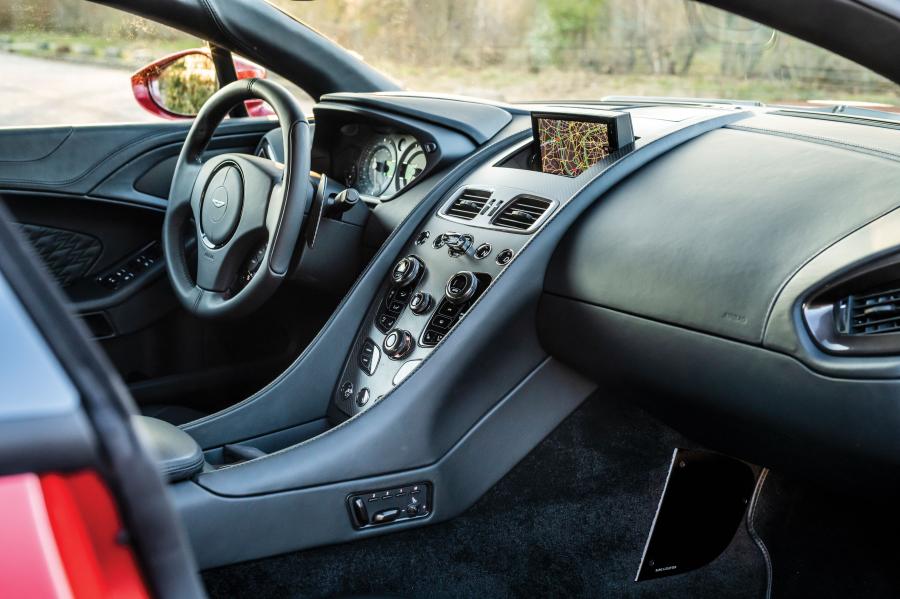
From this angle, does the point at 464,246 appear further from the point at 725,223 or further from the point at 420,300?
the point at 725,223

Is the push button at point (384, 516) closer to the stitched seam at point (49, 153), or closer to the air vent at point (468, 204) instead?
the air vent at point (468, 204)

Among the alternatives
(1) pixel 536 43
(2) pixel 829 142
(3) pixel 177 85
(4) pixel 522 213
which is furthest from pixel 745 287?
(1) pixel 536 43

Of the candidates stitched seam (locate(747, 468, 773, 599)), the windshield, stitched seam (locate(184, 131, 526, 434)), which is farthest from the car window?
the windshield

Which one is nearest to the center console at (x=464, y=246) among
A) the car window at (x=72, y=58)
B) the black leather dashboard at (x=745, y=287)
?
the black leather dashboard at (x=745, y=287)

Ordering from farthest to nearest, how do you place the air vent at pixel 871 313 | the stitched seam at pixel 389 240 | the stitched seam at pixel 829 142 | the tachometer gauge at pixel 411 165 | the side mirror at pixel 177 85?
the side mirror at pixel 177 85 < the tachometer gauge at pixel 411 165 < the stitched seam at pixel 389 240 < the stitched seam at pixel 829 142 < the air vent at pixel 871 313

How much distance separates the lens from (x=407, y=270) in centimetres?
202

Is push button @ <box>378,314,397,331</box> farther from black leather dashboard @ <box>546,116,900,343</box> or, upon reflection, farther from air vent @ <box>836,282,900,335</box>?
air vent @ <box>836,282,900,335</box>

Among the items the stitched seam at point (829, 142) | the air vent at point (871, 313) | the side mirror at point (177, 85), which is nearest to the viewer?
the air vent at point (871, 313)

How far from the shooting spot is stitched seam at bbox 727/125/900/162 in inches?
58.7

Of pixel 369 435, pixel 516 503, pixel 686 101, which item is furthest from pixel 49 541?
pixel 686 101

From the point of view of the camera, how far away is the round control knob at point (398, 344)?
6.31ft

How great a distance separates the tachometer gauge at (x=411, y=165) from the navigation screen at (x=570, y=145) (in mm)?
366

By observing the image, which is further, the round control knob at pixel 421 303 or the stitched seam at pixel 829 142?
the round control knob at pixel 421 303

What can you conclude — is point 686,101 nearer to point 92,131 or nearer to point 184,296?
point 184,296
